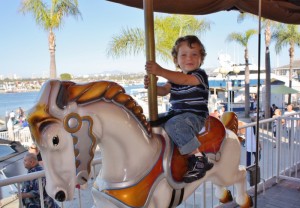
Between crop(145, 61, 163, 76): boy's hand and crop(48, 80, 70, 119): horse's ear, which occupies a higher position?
crop(145, 61, 163, 76): boy's hand

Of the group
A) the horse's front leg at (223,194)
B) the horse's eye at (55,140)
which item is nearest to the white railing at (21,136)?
the horse's front leg at (223,194)

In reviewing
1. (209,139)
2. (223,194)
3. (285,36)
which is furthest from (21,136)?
(285,36)

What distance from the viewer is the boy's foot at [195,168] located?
4.90 feet

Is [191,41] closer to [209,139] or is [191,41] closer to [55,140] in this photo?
[209,139]

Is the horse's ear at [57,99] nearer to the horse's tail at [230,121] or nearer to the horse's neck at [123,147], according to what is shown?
the horse's neck at [123,147]

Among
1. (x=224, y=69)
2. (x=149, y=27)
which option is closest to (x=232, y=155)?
(x=149, y=27)

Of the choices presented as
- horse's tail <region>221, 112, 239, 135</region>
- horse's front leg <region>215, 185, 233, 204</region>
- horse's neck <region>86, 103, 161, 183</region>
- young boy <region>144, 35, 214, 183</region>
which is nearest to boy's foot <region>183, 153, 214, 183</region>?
young boy <region>144, 35, 214, 183</region>

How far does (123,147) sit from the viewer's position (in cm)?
129

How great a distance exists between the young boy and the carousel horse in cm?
6

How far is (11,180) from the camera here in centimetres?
165

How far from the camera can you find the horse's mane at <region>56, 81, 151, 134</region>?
3.62ft

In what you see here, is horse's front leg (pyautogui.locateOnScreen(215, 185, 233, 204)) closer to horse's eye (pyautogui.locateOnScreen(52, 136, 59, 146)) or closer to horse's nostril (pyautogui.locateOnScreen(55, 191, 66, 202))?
horse's nostril (pyautogui.locateOnScreen(55, 191, 66, 202))

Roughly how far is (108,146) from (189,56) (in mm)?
669

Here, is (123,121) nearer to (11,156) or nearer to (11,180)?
(11,180)
